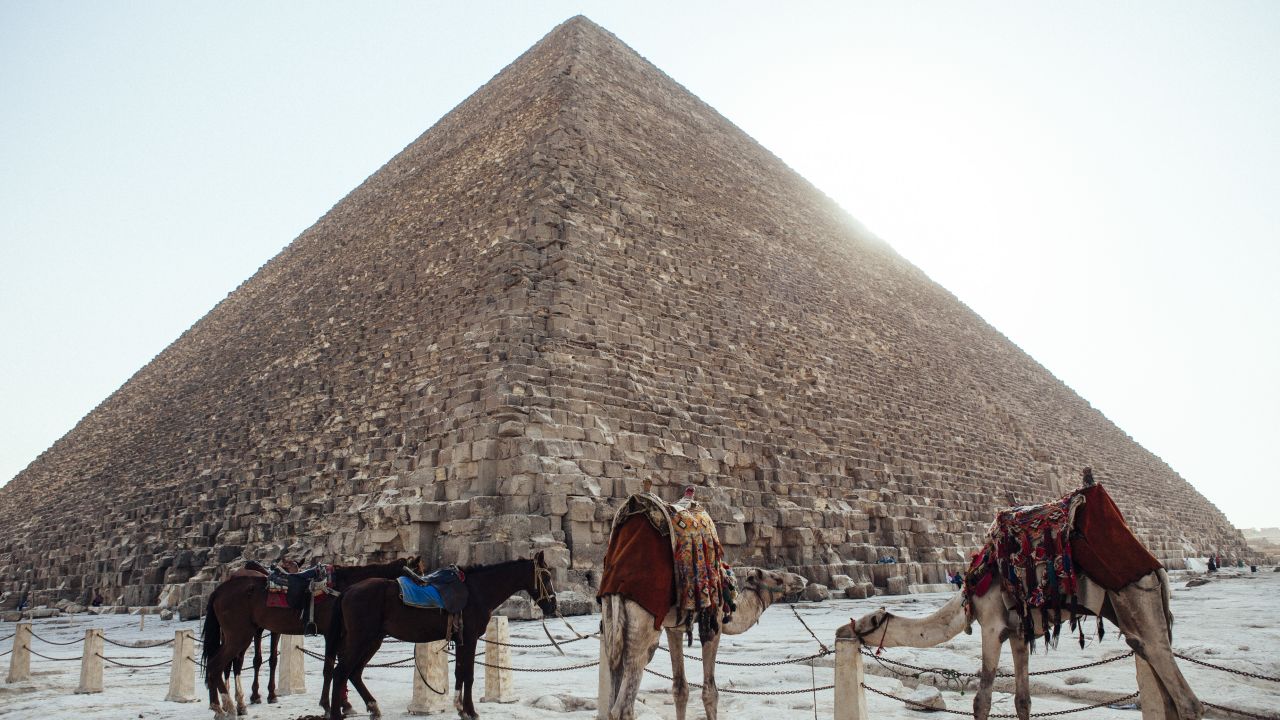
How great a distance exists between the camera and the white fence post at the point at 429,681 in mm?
3758

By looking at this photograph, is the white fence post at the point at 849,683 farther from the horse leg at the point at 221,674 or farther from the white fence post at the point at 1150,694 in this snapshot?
the horse leg at the point at 221,674

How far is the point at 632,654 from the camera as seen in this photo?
2684mm

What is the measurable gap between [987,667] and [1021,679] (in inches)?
4.5

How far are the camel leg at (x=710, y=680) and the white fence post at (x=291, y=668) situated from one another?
8.59ft

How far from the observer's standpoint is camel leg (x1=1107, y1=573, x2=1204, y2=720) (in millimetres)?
2518

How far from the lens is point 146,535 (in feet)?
37.6

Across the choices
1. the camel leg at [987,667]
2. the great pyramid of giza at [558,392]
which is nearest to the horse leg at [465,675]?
the camel leg at [987,667]

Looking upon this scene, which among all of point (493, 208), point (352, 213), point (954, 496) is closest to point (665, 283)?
point (493, 208)

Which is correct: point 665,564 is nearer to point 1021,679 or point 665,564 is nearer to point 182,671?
point 1021,679

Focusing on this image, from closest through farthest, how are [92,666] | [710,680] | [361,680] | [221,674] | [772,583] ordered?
[710,680], [772,583], [361,680], [221,674], [92,666]

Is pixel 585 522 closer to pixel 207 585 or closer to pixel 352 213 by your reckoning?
pixel 207 585

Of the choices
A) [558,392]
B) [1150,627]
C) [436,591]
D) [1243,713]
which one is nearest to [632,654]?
[436,591]

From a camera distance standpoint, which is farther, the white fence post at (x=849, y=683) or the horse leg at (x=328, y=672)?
the horse leg at (x=328, y=672)

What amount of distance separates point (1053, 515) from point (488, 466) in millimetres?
5232
